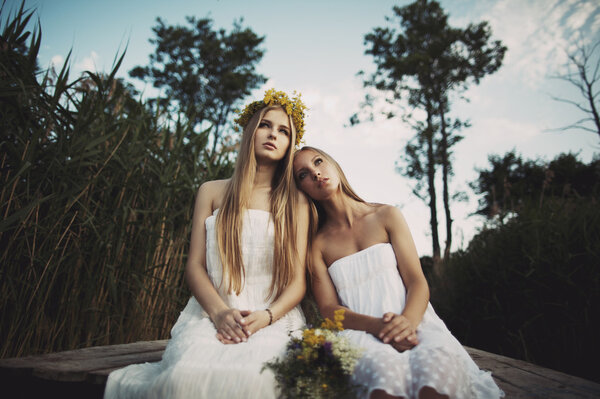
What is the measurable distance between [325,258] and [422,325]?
2.28 feet

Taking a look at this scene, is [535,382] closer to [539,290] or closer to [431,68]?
[539,290]

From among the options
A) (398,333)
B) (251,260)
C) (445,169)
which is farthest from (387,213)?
(445,169)

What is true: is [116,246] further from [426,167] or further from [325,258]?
[426,167]

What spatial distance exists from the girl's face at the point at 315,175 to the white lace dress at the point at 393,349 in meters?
0.48

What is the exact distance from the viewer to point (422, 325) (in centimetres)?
166

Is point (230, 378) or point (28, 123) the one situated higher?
point (28, 123)

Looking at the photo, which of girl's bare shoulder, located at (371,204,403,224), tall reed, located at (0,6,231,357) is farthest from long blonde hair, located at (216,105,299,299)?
tall reed, located at (0,6,231,357)

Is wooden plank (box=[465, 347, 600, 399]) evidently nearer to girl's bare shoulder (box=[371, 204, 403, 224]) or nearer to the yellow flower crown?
girl's bare shoulder (box=[371, 204, 403, 224])

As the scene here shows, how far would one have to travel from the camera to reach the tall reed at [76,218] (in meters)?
2.11

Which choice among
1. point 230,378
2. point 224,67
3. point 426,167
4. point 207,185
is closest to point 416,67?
point 426,167

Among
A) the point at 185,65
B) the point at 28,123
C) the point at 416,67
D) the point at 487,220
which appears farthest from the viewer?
the point at 185,65

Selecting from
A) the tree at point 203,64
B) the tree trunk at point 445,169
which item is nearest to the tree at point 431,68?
the tree trunk at point 445,169

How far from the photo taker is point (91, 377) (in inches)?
60.5

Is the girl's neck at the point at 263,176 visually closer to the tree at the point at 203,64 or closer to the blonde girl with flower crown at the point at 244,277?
the blonde girl with flower crown at the point at 244,277
